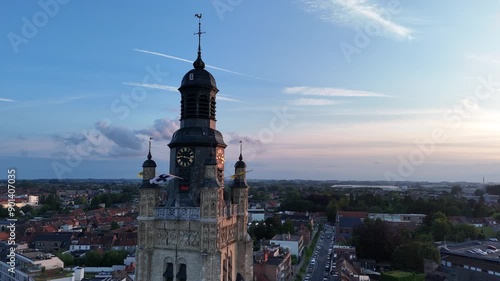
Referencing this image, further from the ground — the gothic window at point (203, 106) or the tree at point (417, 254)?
the gothic window at point (203, 106)

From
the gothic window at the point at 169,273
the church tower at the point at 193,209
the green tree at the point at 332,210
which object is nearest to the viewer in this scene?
the church tower at the point at 193,209

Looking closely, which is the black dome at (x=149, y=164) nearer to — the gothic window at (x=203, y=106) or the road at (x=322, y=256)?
the gothic window at (x=203, y=106)

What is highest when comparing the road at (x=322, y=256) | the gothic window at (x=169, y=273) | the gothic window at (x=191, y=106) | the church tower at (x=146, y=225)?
the gothic window at (x=191, y=106)

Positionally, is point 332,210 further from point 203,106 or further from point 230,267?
point 203,106

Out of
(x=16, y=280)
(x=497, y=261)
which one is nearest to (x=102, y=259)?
(x=16, y=280)

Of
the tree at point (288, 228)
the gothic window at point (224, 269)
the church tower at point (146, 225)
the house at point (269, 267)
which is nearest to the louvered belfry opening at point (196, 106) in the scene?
the church tower at point (146, 225)

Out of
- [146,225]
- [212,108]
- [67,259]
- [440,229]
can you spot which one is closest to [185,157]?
[212,108]

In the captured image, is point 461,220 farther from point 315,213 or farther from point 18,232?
point 18,232

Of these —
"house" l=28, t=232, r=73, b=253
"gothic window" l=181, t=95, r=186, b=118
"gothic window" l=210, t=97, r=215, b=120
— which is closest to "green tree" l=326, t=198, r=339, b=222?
"house" l=28, t=232, r=73, b=253
